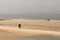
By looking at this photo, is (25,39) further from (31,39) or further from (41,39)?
(41,39)

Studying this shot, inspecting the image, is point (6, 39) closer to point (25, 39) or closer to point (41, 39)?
point (25, 39)

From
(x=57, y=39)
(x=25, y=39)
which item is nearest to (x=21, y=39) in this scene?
(x=25, y=39)

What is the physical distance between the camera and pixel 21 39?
3.09 meters

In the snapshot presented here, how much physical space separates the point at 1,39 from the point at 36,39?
843 millimetres

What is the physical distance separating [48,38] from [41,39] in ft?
0.59

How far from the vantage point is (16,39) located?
311cm

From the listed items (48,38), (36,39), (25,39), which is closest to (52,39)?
(48,38)

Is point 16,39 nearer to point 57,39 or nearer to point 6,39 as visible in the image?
point 6,39

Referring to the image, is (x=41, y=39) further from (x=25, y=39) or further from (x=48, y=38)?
(x=25, y=39)

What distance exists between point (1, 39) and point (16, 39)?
1.18ft

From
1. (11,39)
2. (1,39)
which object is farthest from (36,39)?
(1,39)

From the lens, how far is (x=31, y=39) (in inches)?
121

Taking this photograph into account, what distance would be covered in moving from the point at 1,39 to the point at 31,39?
Result: 0.72 metres

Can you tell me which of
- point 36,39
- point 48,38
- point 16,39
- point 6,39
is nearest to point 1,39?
point 6,39
